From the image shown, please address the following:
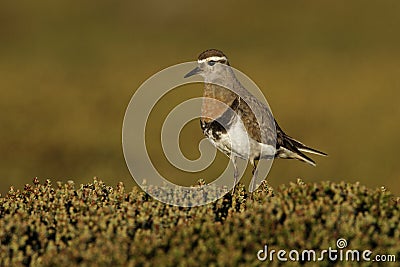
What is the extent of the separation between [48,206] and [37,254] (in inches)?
47.3

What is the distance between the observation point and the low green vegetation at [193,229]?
6.79 m

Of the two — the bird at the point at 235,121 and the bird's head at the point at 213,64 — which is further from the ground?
the bird's head at the point at 213,64

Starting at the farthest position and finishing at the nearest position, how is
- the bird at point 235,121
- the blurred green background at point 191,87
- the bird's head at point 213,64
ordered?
1. the blurred green background at point 191,87
2. the bird's head at point 213,64
3. the bird at point 235,121

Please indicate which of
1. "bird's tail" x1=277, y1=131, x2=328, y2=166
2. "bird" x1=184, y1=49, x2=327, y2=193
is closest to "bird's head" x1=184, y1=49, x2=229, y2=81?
"bird" x1=184, y1=49, x2=327, y2=193

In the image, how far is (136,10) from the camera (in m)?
35.4

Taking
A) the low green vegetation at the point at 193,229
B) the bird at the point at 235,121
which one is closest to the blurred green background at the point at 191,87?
the bird at the point at 235,121

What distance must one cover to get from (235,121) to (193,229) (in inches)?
122

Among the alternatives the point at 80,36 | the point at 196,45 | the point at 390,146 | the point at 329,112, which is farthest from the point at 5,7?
the point at 390,146

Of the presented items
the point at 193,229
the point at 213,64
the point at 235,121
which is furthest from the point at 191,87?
the point at 193,229

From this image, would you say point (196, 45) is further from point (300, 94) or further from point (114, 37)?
point (300, 94)

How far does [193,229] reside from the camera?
727 centimetres

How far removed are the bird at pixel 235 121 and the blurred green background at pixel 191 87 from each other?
294 inches

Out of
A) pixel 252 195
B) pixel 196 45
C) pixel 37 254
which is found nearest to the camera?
pixel 37 254

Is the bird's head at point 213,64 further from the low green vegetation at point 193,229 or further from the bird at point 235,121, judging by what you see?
the low green vegetation at point 193,229
